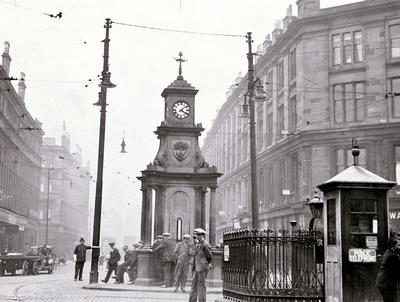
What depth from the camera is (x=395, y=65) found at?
37.2 meters

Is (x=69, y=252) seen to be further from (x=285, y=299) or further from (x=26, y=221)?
(x=285, y=299)

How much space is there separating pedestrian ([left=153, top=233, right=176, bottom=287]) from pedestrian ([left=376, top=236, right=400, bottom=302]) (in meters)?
11.4

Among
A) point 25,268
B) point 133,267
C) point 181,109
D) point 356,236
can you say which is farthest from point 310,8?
point 356,236

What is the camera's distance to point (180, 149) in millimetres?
24281

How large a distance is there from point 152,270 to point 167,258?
4.64 feet

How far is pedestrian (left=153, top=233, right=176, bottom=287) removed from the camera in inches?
847

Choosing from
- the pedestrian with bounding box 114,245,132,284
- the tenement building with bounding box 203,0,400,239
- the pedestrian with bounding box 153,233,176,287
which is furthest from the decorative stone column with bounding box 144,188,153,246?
the tenement building with bounding box 203,0,400,239

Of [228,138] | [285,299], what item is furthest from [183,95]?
[228,138]

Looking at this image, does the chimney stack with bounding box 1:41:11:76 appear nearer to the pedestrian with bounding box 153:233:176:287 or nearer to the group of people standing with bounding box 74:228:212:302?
the group of people standing with bounding box 74:228:212:302

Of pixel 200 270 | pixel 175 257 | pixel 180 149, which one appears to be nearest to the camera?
pixel 200 270

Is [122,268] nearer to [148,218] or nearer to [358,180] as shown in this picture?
[148,218]

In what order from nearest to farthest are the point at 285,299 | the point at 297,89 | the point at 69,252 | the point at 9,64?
the point at 285,299 → the point at 297,89 → the point at 9,64 → the point at 69,252

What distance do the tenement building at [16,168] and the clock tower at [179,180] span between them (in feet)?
70.4

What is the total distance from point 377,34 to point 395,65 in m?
2.38
